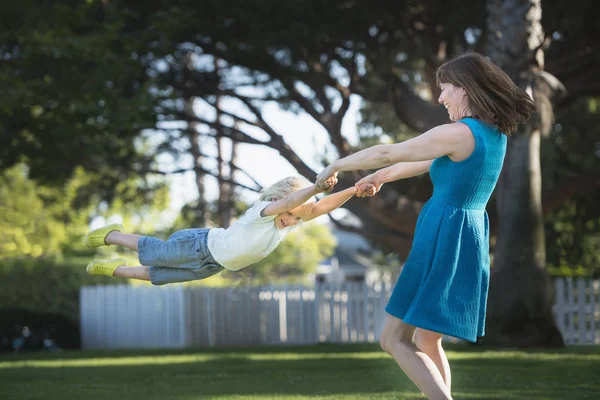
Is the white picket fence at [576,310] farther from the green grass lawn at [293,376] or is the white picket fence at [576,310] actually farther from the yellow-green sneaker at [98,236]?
the yellow-green sneaker at [98,236]

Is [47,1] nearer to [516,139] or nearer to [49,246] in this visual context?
[516,139]

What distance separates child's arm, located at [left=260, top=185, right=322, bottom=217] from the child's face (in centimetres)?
17

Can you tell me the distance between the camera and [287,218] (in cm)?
621

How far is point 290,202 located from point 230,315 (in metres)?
14.1

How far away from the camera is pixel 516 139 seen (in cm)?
1435

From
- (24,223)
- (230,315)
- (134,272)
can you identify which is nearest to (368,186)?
(134,272)

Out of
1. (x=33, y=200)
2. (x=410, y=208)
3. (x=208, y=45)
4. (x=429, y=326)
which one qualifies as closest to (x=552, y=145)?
(x=410, y=208)

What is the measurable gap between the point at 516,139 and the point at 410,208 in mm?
3052

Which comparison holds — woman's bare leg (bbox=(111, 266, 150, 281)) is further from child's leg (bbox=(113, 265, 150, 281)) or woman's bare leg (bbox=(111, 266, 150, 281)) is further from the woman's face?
the woman's face

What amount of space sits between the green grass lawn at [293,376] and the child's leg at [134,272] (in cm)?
152

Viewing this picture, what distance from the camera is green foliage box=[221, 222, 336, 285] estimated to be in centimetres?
5103

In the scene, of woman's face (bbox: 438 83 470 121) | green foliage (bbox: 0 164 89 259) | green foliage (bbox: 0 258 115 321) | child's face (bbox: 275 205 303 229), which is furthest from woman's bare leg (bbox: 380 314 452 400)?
green foliage (bbox: 0 164 89 259)

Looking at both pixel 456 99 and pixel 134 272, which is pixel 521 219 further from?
pixel 456 99

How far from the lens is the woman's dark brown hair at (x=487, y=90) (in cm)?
477
